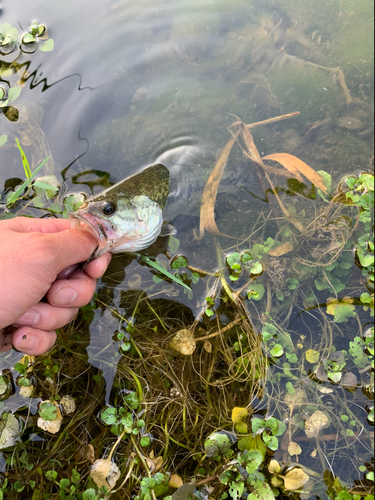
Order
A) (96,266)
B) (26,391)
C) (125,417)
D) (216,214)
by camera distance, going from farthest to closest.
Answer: (216,214)
(26,391)
(125,417)
(96,266)

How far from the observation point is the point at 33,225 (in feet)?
7.25

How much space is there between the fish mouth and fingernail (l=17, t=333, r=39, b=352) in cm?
83

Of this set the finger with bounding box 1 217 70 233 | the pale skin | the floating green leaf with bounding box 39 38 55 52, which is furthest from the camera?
the floating green leaf with bounding box 39 38 55 52

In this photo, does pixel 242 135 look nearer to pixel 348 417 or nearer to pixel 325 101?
pixel 325 101

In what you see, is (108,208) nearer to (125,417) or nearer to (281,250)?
(281,250)

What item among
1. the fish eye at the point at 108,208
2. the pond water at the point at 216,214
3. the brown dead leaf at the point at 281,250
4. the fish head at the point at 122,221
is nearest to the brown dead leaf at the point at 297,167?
the pond water at the point at 216,214

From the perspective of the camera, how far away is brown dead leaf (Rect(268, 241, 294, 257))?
103 inches

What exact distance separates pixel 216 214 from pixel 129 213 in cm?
84

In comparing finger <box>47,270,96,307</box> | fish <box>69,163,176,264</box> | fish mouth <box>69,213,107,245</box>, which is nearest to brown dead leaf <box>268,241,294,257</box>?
fish <box>69,163,176,264</box>

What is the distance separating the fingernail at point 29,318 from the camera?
216 cm

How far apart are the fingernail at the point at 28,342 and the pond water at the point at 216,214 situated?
41 centimetres

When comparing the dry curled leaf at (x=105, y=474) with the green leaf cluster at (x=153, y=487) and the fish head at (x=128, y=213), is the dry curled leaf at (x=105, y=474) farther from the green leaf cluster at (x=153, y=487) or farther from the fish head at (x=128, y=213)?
the fish head at (x=128, y=213)

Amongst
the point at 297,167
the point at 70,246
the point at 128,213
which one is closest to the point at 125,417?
the point at 70,246

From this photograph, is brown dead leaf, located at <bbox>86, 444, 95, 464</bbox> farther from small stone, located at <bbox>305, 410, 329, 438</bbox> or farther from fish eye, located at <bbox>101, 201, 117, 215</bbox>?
fish eye, located at <bbox>101, 201, 117, 215</bbox>
